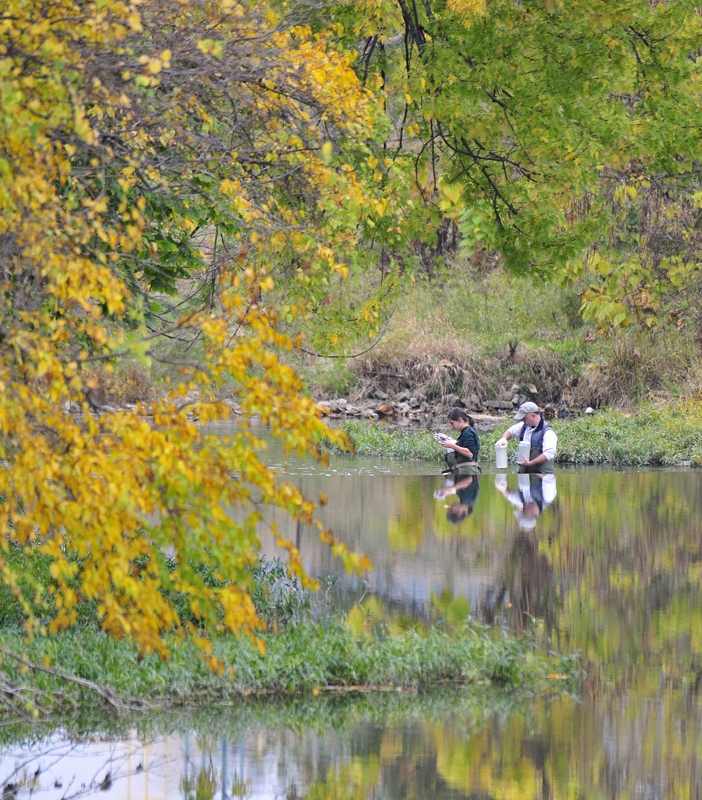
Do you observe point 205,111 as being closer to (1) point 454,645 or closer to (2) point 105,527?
(1) point 454,645

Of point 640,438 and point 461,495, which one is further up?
point 640,438

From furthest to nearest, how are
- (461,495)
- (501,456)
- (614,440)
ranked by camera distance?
(614,440)
(501,456)
(461,495)

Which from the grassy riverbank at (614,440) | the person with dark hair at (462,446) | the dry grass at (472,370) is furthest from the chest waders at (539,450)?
the dry grass at (472,370)

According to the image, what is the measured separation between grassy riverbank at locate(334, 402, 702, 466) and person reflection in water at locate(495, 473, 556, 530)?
11.0ft

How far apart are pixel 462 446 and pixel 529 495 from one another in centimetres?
231

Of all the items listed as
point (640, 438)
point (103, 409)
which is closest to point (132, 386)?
point (640, 438)

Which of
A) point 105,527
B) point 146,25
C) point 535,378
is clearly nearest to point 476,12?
point 146,25

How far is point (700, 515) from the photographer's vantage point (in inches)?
714

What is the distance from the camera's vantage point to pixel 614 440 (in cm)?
2697

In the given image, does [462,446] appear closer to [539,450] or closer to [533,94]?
[539,450]

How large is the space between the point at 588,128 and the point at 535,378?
23.6 metres

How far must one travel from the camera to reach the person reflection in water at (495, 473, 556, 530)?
58.9 feet

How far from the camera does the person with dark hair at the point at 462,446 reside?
862 inches

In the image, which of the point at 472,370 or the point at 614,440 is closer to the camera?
the point at 614,440
